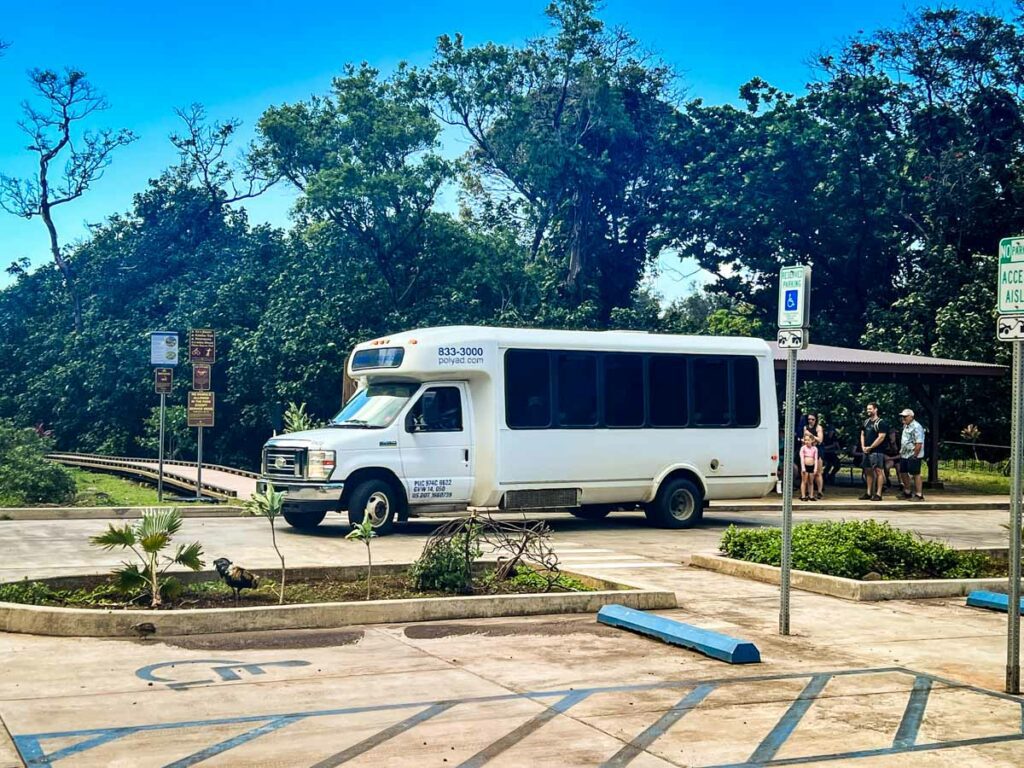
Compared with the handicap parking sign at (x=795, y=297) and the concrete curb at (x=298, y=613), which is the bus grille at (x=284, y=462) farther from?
the handicap parking sign at (x=795, y=297)

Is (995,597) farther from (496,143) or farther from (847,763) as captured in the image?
(496,143)

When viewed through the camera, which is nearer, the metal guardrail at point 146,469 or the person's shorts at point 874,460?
the metal guardrail at point 146,469

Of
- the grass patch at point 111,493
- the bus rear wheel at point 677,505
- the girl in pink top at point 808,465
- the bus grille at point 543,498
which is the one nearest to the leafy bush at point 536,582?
the bus grille at point 543,498

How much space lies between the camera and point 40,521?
19625 mm

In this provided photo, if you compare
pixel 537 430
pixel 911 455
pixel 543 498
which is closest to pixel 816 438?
pixel 911 455

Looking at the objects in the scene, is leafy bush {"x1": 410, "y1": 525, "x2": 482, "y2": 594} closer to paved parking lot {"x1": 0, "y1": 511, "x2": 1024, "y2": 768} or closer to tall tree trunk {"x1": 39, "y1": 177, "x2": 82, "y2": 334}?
paved parking lot {"x1": 0, "y1": 511, "x2": 1024, "y2": 768}

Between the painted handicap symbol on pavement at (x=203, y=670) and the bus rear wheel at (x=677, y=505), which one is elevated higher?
the bus rear wheel at (x=677, y=505)

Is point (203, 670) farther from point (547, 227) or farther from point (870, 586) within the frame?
point (547, 227)

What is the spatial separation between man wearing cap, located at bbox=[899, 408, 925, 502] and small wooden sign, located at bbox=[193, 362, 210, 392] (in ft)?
45.8

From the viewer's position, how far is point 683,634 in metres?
9.25

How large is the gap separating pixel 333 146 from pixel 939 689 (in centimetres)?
3664

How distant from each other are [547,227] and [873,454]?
26.3 meters

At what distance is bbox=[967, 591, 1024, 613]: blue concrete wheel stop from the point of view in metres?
11.6

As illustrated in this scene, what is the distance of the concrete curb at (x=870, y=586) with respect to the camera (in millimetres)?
12109
